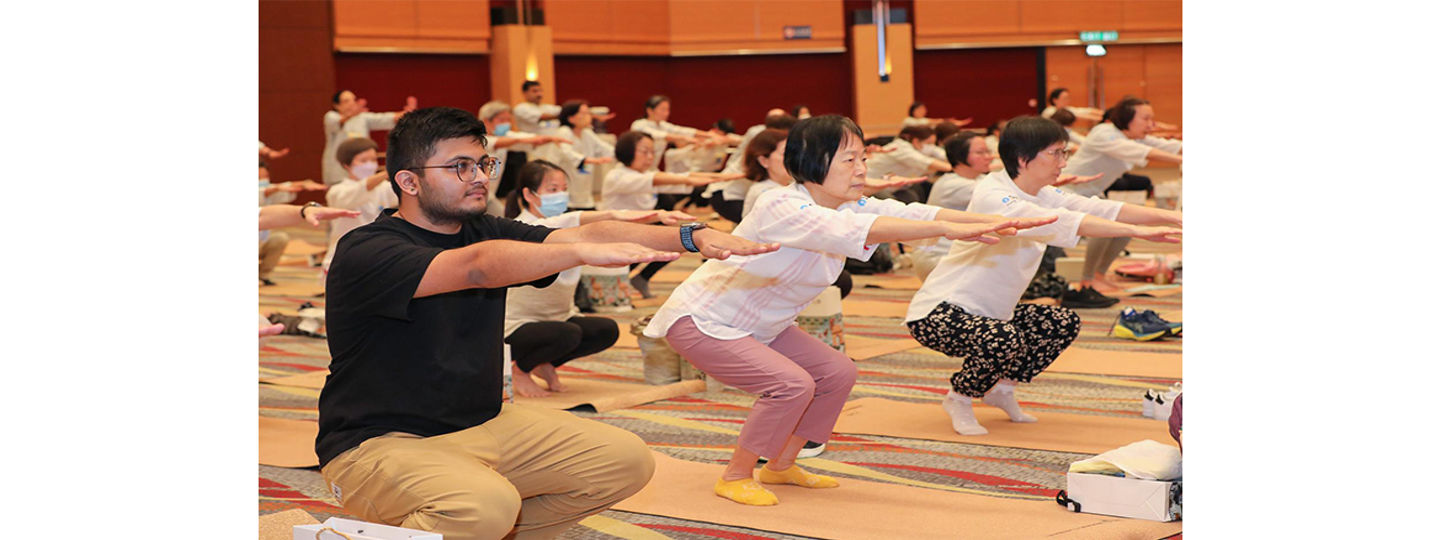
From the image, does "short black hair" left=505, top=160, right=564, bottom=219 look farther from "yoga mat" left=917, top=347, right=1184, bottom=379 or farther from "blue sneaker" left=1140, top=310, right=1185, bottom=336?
"blue sneaker" left=1140, top=310, right=1185, bottom=336

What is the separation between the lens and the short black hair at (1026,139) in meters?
4.59

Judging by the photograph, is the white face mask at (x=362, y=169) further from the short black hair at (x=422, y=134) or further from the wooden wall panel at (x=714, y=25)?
the wooden wall panel at (x=714, y=25)

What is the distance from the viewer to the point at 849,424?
4918 millimetres

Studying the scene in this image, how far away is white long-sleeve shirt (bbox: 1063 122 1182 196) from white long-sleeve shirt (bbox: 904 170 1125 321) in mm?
3191

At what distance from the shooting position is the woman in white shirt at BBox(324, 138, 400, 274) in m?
7.26

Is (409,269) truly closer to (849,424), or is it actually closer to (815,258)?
(815,258)

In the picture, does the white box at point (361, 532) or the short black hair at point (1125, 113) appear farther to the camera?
the short black hair at point (1125, 113)

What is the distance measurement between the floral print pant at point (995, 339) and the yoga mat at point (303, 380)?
2.66 meters

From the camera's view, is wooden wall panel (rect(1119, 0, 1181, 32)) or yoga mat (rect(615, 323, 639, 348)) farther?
wooden wall panel (rect(1119, 0, 1181, 32))

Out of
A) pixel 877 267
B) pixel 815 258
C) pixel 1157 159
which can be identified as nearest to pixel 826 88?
pixel 877 267

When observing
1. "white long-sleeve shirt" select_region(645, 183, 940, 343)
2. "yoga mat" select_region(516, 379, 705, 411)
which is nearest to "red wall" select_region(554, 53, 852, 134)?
"yoga mat" select_region(516, 379, 705, 411)

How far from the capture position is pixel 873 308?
7.96 meters

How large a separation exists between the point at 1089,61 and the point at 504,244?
17283 mm

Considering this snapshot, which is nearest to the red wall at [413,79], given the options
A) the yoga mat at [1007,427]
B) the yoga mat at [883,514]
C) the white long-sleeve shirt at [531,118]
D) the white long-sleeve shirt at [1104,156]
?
the white long-sleeve shirt at [531,118]
